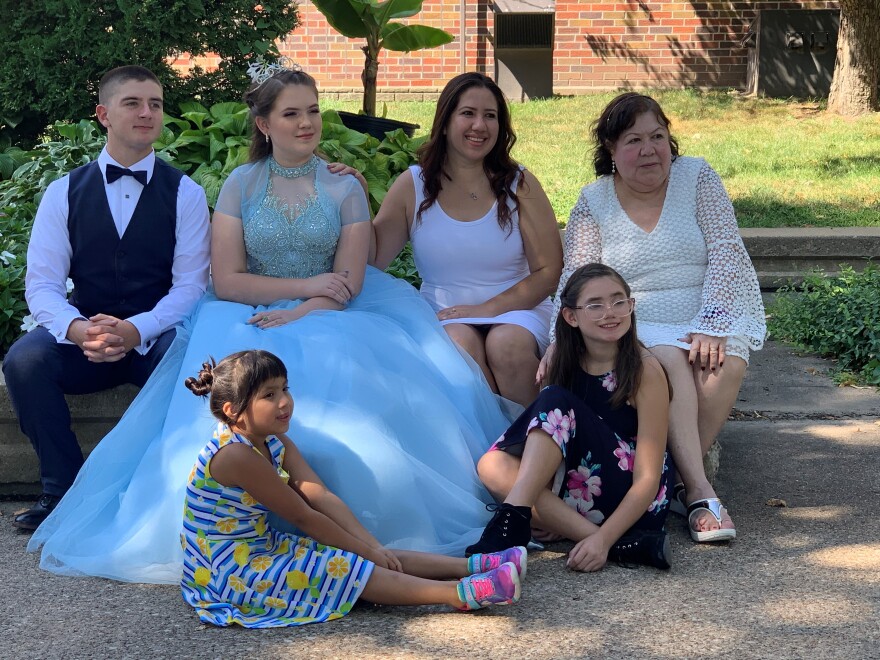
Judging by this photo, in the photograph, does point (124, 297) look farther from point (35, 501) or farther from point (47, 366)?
point (35, 501)

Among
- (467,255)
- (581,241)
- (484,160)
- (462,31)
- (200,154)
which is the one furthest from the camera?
(462,31)

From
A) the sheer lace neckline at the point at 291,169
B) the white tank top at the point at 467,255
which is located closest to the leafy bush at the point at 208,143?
the sheer lace neckline at the point at 291,169

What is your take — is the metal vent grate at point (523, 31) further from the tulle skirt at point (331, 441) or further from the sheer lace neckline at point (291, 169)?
the tulle skirt at point (331, 441)

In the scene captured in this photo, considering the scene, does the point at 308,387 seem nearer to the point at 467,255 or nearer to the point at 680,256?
the point at 467,255

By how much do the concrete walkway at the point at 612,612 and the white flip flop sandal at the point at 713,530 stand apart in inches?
1.5

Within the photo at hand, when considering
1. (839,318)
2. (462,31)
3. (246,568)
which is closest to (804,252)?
(839,318)

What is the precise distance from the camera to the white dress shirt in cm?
435

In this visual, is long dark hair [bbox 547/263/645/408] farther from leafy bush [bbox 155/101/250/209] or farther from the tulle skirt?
leafy bush [bbox 155/101/250/209]

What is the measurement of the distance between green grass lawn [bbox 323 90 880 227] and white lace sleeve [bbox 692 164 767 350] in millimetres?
3848

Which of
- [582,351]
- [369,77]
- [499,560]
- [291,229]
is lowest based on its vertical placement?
[499,560]

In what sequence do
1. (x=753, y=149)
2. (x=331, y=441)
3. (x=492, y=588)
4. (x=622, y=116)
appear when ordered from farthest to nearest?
1. (x=753, y=149)
2. (x=622, y=116)
3. (x=331, y=441)
4. (x=492, y=588)

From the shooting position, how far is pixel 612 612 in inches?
132

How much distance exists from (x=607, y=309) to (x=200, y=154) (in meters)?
3.25

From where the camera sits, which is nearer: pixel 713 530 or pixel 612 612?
pixel 612 612
